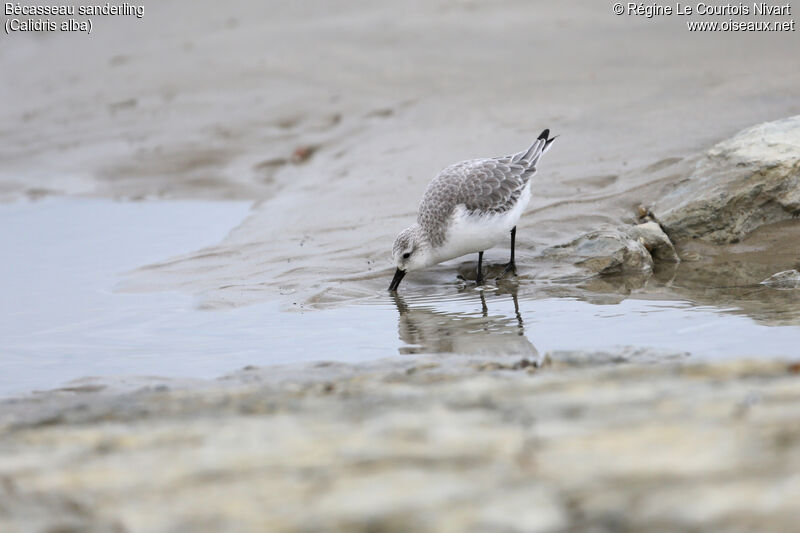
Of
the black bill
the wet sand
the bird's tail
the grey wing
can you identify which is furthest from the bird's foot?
the bird's tail

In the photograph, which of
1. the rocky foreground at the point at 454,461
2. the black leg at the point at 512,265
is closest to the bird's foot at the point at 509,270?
the black leg at the point at 512,265

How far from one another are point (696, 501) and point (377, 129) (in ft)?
33.4

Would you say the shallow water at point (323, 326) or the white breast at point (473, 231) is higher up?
the white breast at point (473, 231)

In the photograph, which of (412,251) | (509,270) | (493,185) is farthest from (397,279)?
(493,185)

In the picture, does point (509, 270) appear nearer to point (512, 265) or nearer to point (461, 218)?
point (512, 265)

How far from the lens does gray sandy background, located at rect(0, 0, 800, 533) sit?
3.07m

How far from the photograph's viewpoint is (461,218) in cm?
816

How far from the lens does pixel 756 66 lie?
12.1 meters

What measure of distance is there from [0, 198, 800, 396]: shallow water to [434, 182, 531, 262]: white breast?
39cm

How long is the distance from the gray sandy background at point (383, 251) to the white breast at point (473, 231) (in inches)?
22.3

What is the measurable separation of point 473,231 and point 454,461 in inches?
199

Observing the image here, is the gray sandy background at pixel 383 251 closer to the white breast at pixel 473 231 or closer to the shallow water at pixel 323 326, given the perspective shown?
the shallow water at pixel 323 326

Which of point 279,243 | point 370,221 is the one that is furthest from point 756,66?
point 279,243

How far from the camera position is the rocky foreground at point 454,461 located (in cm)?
291
